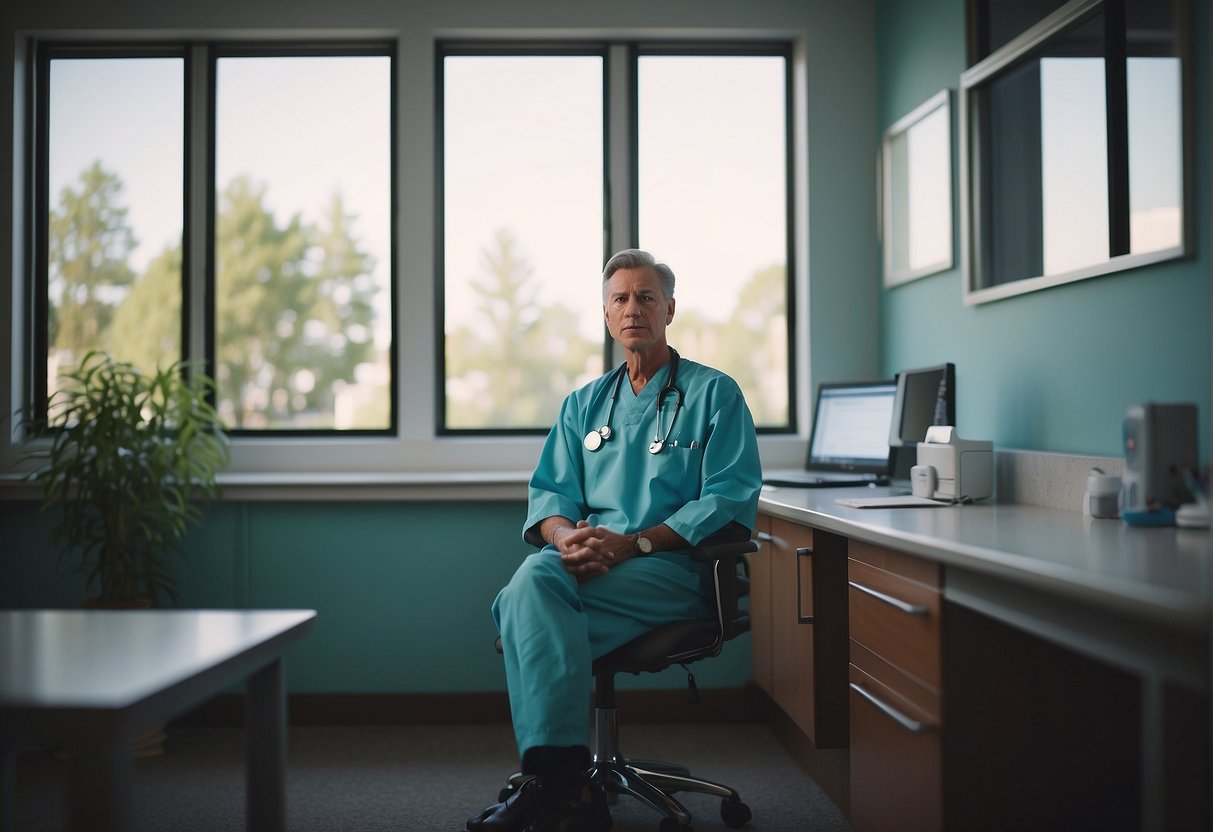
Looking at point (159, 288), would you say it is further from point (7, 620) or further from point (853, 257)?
point (853, 257)

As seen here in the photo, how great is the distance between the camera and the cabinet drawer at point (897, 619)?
1747mm

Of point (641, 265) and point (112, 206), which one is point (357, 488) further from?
point (112, 206)

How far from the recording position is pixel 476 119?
380 cm

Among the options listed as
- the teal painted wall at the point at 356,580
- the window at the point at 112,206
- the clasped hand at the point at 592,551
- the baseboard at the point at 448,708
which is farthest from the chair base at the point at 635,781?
the window at the point at 112,206

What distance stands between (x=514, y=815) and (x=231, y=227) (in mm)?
2679

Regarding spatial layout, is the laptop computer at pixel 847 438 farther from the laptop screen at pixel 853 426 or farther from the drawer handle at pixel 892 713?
the drawer handle at pixel 892 713

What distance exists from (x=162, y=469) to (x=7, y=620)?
1.76 meters

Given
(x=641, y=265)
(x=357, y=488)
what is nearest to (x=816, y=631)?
(x=641, y=265)

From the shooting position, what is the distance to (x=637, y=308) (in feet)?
8.52

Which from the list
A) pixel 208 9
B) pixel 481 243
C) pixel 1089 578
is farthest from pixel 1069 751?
pixel 208 9

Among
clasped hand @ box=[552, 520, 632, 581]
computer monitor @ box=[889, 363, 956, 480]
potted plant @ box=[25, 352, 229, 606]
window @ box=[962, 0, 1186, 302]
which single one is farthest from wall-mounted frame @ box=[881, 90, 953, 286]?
potted plant @ box=[25, 352, 229, 606]

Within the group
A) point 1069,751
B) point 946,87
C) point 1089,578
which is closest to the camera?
point 1089,578

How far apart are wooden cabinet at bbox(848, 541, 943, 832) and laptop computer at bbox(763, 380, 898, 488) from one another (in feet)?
2.90

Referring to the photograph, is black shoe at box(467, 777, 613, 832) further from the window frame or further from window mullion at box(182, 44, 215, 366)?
A: window mullion at box(182, 44, 215, 366)
